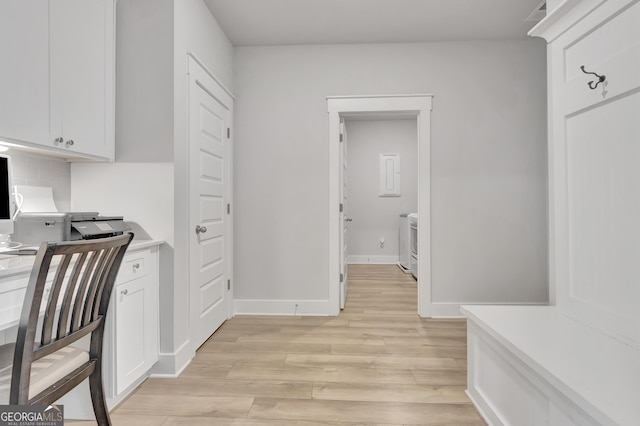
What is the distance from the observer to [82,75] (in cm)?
182

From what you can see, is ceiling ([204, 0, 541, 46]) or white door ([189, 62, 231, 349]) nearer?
white door ([189, 62, 231, 349])

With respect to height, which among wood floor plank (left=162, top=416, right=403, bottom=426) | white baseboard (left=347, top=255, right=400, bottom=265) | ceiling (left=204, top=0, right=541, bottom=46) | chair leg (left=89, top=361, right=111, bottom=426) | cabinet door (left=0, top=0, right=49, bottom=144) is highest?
ceiling (left=204, top=0, right=541, bottom=46)

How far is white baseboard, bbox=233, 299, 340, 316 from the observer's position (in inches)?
129

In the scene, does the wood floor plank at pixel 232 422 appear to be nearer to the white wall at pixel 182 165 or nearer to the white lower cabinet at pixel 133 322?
the white lower cabinet at pixel 133 322

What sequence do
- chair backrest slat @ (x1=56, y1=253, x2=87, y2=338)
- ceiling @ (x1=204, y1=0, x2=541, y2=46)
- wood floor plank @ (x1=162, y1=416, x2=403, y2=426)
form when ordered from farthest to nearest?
ceiling @ (x1=204, y1=0, x2=541, y2=46) < wood floor plank @ (x1=162, y1=416, x2=403, y2=426) < chair backrest slat @ (x1=56, y1=253, x2=87, y2=338)

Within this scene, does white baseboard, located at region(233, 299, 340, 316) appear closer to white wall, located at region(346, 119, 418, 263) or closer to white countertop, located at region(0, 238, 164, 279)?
white countertop, located at region(0, 238, 164, 279)

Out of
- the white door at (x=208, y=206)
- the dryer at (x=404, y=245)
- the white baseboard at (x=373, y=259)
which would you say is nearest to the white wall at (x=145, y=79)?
the white door at (x=208, y=206)

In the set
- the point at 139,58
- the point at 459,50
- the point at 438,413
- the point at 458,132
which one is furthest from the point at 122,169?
the point at 459,50

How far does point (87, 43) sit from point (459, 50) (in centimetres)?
300

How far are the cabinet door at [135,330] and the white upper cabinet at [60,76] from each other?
795 millimetres

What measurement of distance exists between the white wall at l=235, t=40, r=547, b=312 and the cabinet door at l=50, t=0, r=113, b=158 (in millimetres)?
1392

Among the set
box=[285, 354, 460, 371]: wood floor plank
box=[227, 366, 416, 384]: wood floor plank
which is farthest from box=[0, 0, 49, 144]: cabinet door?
box=[285, 354, 460, 371]: wood floor plank

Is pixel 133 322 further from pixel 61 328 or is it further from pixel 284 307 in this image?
pixel 284 307

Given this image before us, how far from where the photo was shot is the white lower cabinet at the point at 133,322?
1682mm
